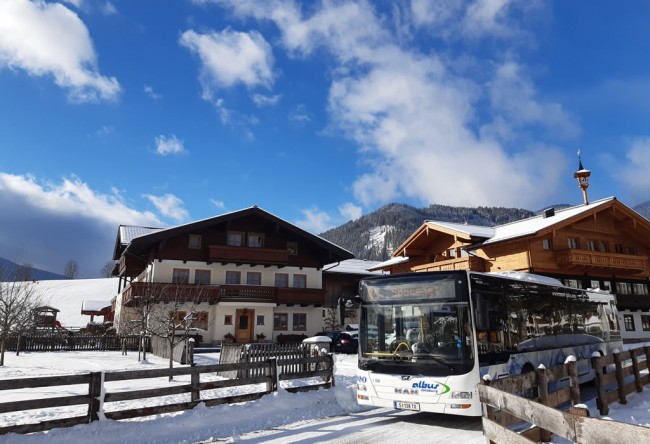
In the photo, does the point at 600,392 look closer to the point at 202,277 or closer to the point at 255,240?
the point at 202,277

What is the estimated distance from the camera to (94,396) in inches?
320

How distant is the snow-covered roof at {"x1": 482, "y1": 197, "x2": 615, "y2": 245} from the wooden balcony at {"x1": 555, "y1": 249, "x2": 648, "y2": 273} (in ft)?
8.33

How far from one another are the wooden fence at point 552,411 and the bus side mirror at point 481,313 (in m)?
1.36

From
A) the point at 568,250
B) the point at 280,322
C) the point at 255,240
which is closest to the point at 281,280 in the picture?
the point at 280,322

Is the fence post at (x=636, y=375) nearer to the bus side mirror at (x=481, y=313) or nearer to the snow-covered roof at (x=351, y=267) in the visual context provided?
the bus side mirror at (x=481, y=313)

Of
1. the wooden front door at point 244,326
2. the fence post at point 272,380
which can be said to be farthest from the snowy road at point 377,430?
the wooden front door at point 244,326

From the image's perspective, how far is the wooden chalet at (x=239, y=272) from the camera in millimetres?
35219

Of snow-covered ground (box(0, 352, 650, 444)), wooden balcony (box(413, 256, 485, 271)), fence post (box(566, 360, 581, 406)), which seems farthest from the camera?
wooden balcony (box(413, 256, 485, 271))

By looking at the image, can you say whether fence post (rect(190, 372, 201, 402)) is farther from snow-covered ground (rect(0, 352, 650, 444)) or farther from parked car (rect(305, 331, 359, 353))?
parked car (rect(305, 331, 359, 353))

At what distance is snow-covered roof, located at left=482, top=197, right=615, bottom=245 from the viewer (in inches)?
1261

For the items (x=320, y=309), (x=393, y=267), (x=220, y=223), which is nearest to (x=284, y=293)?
(x=320, y=309)

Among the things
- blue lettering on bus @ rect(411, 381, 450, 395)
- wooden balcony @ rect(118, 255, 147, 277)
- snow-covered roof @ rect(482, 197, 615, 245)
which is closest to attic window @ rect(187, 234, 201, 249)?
wooden balcony @ rect(118, 255, 147, 277)

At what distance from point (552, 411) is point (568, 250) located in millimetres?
32292

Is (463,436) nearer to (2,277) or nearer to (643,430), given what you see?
(643,430)
